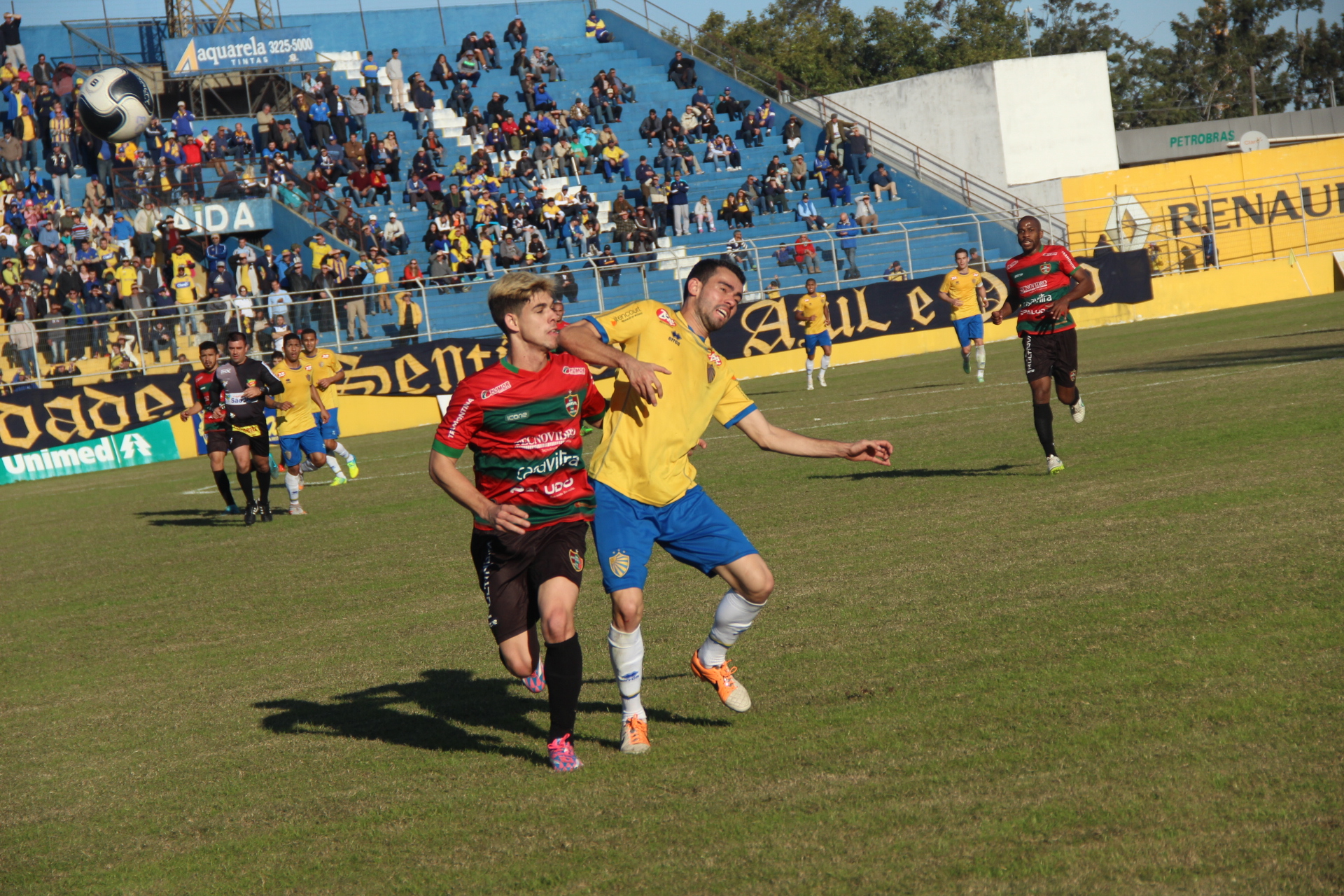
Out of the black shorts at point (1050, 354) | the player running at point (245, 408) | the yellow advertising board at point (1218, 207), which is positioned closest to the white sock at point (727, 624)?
the black shorts at point (1050, 354)

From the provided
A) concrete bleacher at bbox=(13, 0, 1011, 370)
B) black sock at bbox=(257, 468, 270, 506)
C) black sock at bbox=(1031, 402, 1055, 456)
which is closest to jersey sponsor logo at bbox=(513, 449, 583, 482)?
black sock at bbox=(1031, 402, 1055, 456)

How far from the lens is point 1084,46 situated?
95250 mm

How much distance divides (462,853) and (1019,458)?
9704 mm

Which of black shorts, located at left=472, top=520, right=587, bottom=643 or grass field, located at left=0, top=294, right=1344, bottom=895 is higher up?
black shorts, located at left=472, top=520, right=587, bottom=643

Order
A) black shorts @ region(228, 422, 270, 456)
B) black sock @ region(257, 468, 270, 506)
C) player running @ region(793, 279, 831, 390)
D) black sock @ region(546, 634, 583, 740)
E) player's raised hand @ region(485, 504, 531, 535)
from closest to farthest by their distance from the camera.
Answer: player's raised hand @ region(485, 504, 531, 535) → black sock @ region(546, 634, 583, 740) → black shorts @ region(228, 422, 270, 456) → black sock @ region(257, 468, 270, 506) → player running @ region(793, 279, 831, 390)

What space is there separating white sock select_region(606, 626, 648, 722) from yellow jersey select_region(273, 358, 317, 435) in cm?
1270

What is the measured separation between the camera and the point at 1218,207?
143 feet

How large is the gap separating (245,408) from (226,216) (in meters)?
22.8

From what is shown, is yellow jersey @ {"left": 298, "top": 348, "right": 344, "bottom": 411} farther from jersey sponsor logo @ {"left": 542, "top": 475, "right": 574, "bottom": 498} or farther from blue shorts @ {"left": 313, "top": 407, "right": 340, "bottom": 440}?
jersey sponsor logo @ {"left": 542, "top": 475, "right": 574, "bottom": 498}

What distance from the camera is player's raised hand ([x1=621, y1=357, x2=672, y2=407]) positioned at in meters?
5.32

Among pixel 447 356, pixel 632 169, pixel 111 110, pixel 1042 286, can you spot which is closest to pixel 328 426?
pixel 1042 286

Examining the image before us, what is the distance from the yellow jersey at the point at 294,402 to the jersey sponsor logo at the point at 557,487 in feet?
41.1

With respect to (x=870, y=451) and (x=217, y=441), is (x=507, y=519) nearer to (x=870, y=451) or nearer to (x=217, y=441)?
(x=870, y=451)

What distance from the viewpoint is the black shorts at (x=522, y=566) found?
5609 millimetres
